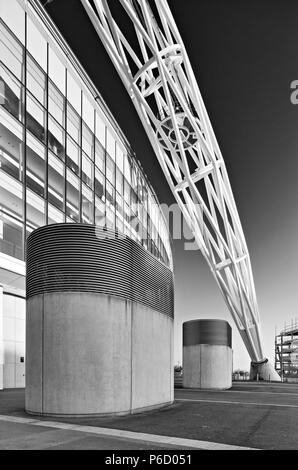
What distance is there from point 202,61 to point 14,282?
759 inches

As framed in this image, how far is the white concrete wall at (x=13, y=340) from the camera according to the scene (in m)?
26.9

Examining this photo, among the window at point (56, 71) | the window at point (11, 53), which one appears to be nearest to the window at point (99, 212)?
the window at point (56, 71)

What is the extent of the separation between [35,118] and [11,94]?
2627 mm

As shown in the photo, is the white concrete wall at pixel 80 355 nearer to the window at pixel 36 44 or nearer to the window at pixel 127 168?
the window at pixel 36 44

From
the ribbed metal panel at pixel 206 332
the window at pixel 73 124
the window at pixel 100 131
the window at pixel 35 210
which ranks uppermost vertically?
the window at pixel 100 131

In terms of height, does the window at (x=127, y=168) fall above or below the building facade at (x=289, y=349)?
above

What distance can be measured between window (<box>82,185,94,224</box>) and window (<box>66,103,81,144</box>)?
3.62 m

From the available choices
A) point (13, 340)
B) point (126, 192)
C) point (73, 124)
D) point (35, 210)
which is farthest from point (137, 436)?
point (126, 192)

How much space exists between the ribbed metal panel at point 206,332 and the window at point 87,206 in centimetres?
1155

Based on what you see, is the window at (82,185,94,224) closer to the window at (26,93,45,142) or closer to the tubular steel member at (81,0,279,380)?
the tubular steel member at (81,0,279,380)

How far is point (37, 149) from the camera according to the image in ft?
92.9

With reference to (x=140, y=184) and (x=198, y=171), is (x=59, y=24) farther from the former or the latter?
(x=140, y=184)

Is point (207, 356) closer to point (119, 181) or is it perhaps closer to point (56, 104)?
point (56, 104)
